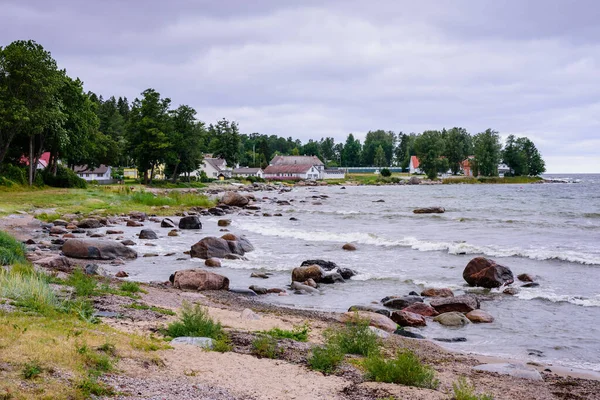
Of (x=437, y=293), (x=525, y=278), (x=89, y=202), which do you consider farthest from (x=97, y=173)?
(x=437, y=293)

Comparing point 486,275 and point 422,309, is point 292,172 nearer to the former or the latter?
point 486,275

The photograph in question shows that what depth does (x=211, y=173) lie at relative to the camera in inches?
5394

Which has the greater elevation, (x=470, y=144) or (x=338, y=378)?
(x=470, y=144)

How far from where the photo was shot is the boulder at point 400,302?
1560 cm

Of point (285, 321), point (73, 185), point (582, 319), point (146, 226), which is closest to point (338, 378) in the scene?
point (285, 321)

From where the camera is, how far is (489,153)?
152 meters

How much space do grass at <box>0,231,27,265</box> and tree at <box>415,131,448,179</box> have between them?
14246cm

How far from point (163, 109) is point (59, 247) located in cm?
6754

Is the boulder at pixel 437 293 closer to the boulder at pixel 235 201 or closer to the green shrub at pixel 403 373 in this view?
the green shrub at pixel 403 373

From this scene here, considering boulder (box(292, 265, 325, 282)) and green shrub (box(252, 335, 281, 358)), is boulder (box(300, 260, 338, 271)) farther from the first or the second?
green shrub (box(252, 335, 281, 358))

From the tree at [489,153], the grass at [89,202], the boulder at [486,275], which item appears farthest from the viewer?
the tree at [489,153]

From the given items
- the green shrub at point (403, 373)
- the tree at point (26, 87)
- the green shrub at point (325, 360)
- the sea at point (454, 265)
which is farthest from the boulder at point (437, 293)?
the tree at point (26, 87)

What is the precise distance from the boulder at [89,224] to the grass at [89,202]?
2557mm

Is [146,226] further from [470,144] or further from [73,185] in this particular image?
[470,144]
